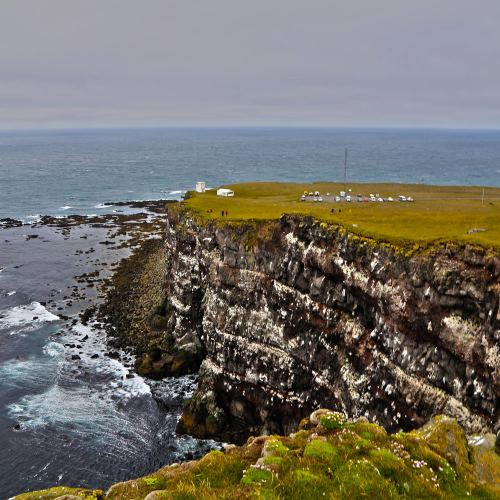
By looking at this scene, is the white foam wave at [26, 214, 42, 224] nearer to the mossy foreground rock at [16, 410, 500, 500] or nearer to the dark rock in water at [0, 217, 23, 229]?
the dark rock in water at [0, 217, 23, 229]

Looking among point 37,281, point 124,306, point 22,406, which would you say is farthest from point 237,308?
point 37,281

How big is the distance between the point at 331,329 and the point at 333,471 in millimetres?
25811

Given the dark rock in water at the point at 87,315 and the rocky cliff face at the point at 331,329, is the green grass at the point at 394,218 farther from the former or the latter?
the dark rock in water at the point at 87,315

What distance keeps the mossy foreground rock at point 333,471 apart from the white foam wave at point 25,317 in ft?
207

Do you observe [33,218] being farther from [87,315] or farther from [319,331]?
[319,331]

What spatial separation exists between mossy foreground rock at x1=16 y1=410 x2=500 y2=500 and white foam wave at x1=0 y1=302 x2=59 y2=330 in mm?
62950

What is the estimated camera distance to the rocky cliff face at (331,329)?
1192 inches

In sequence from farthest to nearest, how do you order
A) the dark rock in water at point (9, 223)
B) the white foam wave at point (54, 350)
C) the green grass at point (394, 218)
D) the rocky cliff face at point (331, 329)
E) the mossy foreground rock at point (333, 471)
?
the dark rock in water at point (9, 223) < the white foam wave at point (54, 350) < the green grass at point (394, 218) < the rocky cliff face at point (331, 329) < the mossy foreground rock at point (333, 471)

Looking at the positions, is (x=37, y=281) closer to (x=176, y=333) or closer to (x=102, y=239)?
(x=102, y=239)

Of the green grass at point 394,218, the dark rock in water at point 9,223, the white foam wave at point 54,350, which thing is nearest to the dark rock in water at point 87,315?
the white foam wave at point 54,350

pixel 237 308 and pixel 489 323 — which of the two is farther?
pixel 237 308

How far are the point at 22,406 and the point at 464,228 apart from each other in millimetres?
52248

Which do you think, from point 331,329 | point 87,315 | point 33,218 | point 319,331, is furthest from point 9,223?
point 331,329

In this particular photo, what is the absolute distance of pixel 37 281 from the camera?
8888cm
